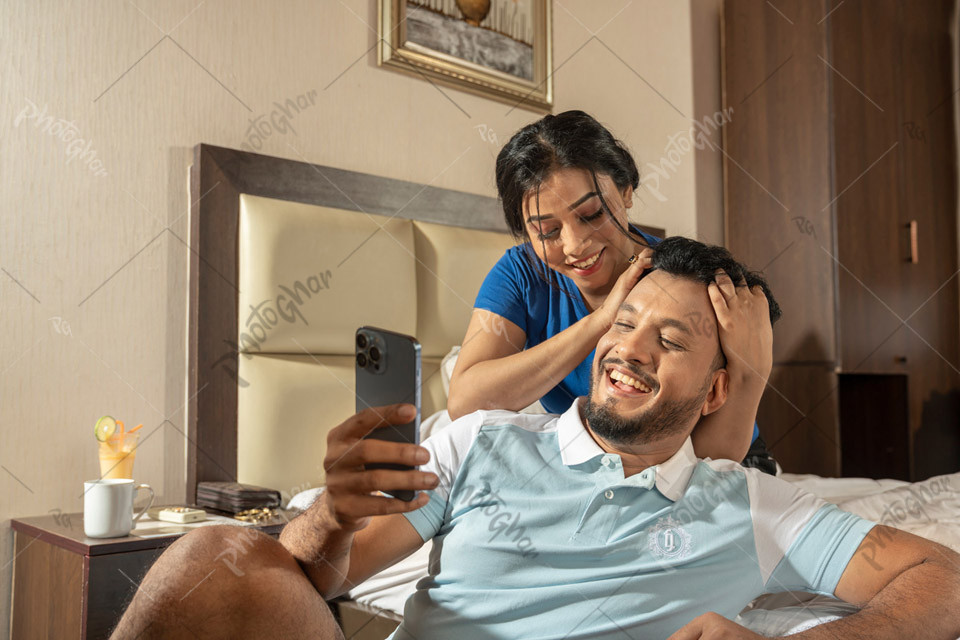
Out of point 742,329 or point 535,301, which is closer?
point 742,329

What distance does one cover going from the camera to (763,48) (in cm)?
362

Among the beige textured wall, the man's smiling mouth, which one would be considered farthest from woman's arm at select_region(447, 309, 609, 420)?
the beige textured wall

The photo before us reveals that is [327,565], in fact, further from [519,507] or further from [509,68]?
[509,68]

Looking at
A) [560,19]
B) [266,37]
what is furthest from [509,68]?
[266,37]

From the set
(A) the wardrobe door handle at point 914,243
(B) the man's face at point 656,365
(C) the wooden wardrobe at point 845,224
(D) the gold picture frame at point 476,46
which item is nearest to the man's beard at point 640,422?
(B) the man's face at point 656,365

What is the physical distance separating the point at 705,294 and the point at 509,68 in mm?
1785

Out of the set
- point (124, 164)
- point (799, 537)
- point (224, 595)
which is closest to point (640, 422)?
point (799, 537)

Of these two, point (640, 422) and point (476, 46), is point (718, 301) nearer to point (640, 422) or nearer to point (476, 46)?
point (640, 422)

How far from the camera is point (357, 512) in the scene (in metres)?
0.94

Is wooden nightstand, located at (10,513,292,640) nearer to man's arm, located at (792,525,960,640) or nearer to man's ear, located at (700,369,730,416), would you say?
man's ear, located at (700,369,730,416)

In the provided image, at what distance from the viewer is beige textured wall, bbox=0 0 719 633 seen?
184cm

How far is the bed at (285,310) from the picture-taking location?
2.07 meters

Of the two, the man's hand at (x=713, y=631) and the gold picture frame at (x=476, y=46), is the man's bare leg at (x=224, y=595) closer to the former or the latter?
the man's hand at (x=713, y=631)

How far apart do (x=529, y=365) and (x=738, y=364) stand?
35cm
